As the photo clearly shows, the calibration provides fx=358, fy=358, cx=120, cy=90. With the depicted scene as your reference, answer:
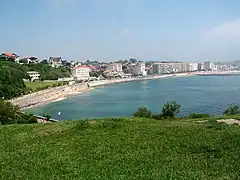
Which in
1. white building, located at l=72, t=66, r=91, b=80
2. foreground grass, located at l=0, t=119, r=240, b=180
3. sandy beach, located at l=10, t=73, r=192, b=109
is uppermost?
foreground grass, located at l=0, t=119, r=240, b=180

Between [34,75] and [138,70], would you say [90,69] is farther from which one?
[34,75]

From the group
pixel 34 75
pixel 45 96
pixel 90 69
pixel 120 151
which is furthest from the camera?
pixel 90 69

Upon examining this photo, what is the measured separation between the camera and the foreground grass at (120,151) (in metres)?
7.23

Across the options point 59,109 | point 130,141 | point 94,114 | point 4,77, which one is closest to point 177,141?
point 130,141

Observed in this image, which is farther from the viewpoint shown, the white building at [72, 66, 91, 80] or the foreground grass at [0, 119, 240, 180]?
the white building at [72, 66, 91, 80]

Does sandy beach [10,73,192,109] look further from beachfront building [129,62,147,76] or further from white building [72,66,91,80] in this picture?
beachfront building [129,62,147,76]

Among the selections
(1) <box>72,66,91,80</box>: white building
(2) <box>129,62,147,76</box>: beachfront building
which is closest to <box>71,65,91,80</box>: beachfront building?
(1) <box>72,66,91,80</box>: white building

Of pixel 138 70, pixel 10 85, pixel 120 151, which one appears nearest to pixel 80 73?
pixel 138 70

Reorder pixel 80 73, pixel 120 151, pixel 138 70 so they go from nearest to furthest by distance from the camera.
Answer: pixel 120 151 → pixel 80 73 → pixel 138 70

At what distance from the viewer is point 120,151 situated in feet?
30.9

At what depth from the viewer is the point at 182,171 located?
6.94m

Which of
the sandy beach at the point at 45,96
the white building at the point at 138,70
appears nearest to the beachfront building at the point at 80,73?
the sandy beach at the point at 45,96

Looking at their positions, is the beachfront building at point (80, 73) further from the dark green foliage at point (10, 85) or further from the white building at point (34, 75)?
the dark green foliage at point (10, 85)

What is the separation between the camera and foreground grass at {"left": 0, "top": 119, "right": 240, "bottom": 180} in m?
7.23
